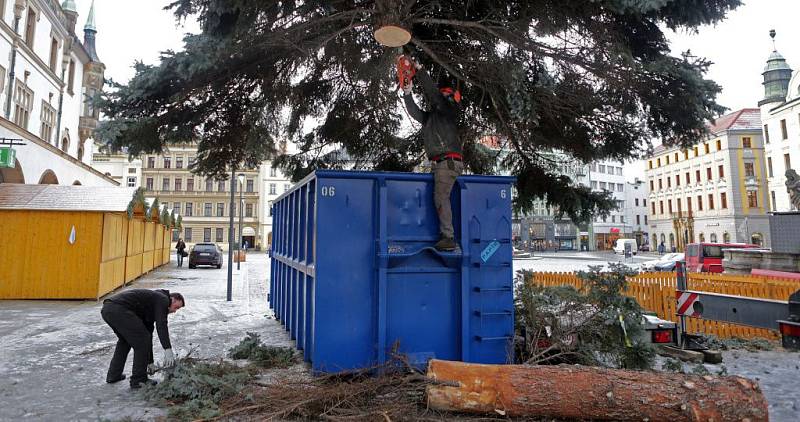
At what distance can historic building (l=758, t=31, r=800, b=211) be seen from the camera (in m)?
39.5

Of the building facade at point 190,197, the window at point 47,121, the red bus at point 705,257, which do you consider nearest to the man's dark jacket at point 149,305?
the red bus at point 705,257

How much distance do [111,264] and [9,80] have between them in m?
11.6

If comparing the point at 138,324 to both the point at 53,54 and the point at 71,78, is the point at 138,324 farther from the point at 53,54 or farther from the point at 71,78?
the point at 71,78

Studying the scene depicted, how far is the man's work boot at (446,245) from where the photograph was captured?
5.49 meters

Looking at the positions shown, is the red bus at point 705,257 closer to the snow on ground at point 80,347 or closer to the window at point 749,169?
the snow on ground at point 80,347

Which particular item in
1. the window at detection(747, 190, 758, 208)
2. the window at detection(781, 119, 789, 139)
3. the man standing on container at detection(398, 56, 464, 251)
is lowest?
the man standing on container at detection(398, 56, 464, 251)

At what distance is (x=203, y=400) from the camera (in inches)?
187

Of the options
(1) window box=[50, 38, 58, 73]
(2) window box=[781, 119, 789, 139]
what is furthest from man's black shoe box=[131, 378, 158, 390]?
(2) window box=[781, 119, 789, 139]

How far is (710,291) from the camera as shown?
400 inches

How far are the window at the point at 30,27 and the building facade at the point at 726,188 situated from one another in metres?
53.0

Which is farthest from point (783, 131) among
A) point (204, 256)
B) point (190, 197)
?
point (190, 197)

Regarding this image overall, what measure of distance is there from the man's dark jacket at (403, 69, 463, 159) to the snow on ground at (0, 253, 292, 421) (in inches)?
163

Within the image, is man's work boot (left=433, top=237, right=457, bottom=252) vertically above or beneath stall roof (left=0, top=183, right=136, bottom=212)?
beneath

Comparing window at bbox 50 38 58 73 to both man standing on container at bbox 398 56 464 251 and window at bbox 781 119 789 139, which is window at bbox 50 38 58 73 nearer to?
man standing on container at bbox 398 56 464 251
